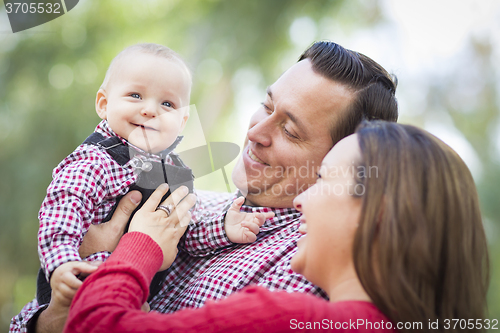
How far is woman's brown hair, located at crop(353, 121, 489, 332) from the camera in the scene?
888mm

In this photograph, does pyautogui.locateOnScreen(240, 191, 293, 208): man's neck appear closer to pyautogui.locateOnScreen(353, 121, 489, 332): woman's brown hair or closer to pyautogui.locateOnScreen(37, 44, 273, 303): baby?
pyautogui.locateOnScreen(37, 44, 273, 303): baby

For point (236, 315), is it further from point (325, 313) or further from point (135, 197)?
point (135, 197)

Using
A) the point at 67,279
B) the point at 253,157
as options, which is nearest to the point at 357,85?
the point at 253,157

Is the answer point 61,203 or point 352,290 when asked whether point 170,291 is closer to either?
point 61,203

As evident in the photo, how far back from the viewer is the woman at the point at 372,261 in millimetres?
832

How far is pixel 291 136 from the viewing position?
1624 millimetres

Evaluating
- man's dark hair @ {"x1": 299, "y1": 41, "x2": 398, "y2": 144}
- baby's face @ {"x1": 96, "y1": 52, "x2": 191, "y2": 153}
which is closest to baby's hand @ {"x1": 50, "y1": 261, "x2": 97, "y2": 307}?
baby's face @ {"x1": 96, "y1": 52, "x2": 191, "y2": 153}

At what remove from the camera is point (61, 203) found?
121cm

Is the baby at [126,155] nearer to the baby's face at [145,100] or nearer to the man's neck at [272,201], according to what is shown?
the baby's face at [145,100]

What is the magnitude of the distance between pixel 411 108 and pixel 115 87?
179 inches

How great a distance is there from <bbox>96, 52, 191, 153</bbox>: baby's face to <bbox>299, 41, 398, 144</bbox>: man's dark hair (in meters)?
0.65

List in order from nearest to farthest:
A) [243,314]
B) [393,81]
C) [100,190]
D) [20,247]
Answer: [243,314] → [100,190] → [393,81] → [20,247]

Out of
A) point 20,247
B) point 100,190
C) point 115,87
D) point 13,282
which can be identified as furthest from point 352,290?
point 13,282

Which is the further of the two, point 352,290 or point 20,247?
point 20,247
